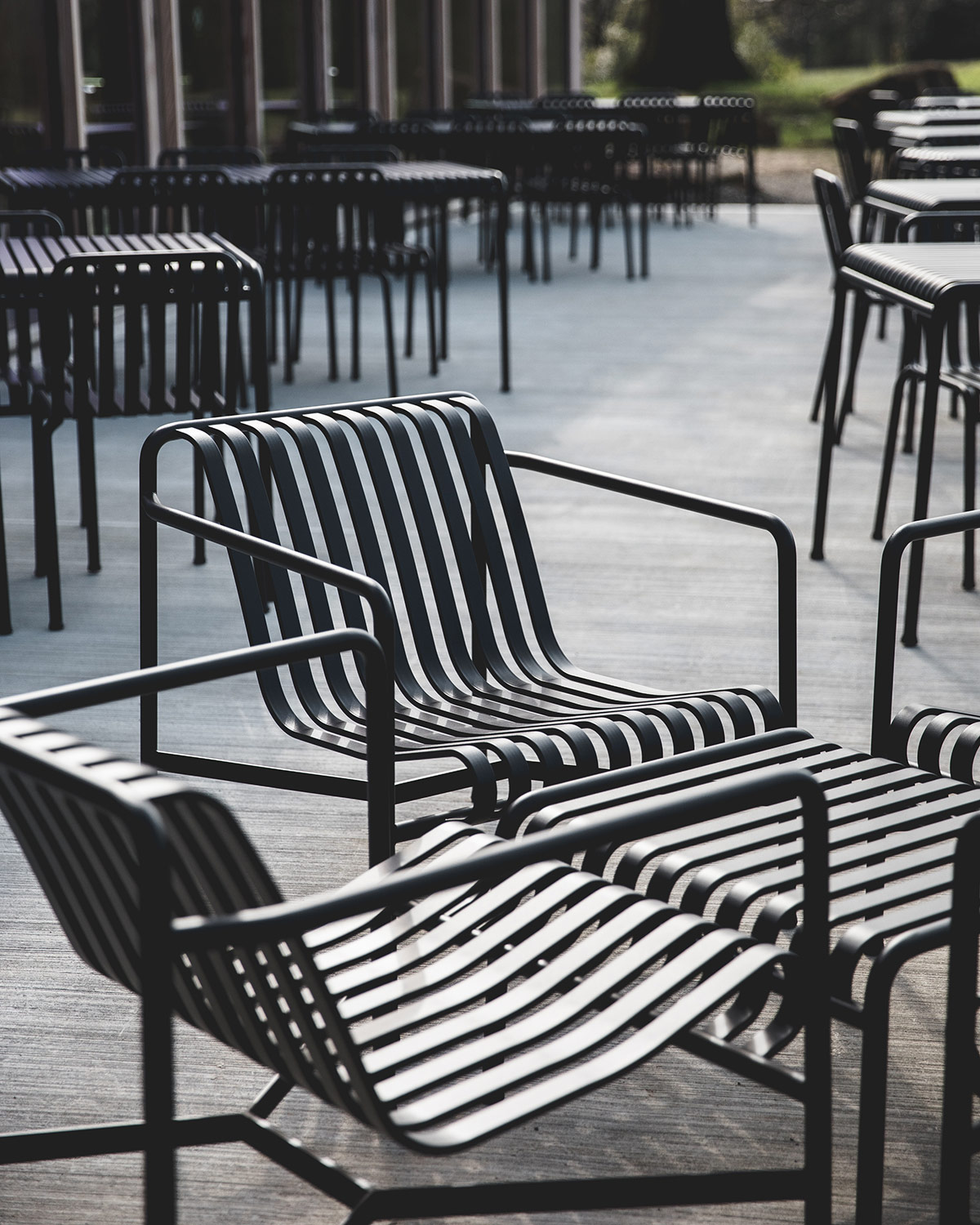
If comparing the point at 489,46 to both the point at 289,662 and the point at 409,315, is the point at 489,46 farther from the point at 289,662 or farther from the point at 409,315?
the point at 289,662

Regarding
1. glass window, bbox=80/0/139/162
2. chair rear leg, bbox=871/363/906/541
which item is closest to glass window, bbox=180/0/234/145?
glass window, bbox=80/0/139/162

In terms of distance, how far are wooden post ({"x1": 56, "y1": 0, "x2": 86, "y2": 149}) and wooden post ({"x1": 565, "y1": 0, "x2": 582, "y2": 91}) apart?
10.5 m

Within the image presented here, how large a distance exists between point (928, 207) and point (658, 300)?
16.0 ft

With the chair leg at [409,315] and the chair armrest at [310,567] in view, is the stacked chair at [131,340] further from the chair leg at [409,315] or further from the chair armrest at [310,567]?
the chair leg at [409,315]

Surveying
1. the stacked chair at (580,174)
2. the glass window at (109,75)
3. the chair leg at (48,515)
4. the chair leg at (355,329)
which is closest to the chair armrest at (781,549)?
the chair leg at (48,515)

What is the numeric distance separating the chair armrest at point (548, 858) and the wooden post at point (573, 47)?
705 inches

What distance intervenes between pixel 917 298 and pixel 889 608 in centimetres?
168

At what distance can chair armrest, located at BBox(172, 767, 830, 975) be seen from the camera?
4.62 feet

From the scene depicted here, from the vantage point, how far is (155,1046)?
4.75 feet

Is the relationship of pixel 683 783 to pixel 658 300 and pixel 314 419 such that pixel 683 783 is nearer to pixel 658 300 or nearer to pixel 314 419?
pixel 314 419

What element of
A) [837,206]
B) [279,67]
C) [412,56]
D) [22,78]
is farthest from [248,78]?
[837,206]

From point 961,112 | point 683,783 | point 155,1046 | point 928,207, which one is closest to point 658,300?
point 961,112

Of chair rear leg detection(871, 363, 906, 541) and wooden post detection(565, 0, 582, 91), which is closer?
chair rear leg detection(871, 363, 906, 541)

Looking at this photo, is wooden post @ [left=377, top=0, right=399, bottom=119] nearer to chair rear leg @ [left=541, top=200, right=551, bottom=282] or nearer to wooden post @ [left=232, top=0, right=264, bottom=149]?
wooden post @ [left=232, top=0, right=264, bottom=149]
